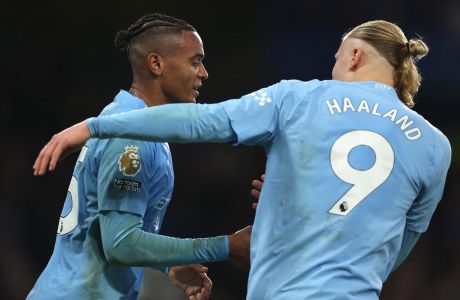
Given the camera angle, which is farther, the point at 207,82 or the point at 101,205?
the point at 207,82

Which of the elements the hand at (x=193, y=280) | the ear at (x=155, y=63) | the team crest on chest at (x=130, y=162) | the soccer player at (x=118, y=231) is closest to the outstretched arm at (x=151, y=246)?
the soccer player at (x=118, y=231)

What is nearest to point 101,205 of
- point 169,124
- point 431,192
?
point 169,124

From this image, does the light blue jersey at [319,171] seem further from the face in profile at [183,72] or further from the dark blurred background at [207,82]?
the dark blurred background at [207,82]

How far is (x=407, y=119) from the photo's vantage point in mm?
2887

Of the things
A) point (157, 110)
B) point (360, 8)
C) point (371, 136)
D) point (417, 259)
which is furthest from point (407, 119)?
point (360, 8)

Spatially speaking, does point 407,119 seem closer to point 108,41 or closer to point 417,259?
point 417,259

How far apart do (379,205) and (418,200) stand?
252 millimetres

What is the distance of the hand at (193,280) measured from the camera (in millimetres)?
3619

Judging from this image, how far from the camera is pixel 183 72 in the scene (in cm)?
366

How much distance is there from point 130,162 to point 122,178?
0.21ft

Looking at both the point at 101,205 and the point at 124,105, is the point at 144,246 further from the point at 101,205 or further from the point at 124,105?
the point at 124,105

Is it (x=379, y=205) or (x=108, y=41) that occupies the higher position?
(x=108, y=41)

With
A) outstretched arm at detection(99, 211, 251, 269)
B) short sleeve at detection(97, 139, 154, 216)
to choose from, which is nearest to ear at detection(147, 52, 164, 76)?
short sleeve at detection(97, 139, 154, 216)

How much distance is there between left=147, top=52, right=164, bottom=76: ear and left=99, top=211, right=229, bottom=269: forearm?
0.68 m
